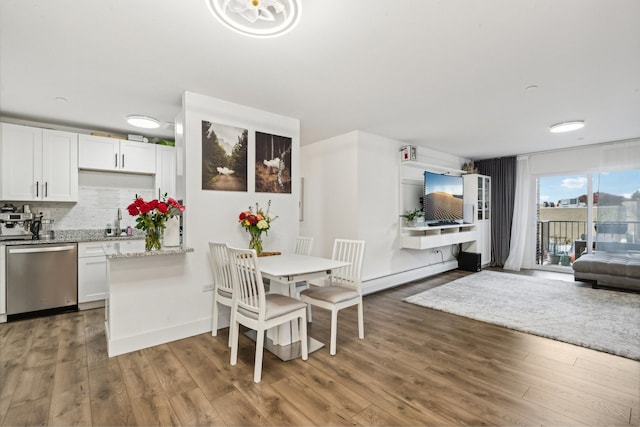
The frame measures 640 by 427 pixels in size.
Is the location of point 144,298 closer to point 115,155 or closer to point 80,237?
point 80,237

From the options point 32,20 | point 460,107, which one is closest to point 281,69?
point 32,20

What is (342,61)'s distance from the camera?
2377 millimetres

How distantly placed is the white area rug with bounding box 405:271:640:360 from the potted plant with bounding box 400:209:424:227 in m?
1.15

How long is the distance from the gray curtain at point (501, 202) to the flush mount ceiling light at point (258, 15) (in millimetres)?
6310

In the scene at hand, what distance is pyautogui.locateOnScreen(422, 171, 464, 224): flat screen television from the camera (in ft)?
17.2

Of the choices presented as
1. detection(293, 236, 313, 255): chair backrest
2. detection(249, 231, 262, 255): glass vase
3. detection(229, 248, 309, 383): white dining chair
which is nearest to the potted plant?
detection(293, 236, 313, 255): chair backrest

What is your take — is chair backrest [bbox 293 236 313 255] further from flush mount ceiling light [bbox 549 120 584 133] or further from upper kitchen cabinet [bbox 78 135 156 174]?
flush mount ceiling light [bbox 549 120 584 133]

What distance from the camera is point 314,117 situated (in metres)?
3.75

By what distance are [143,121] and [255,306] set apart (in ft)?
9.36

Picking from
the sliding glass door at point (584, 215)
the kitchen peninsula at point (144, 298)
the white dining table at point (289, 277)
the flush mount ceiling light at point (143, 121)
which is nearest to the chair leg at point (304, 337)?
the white dining table at point (289, 277)

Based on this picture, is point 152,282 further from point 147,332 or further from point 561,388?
point 561,388

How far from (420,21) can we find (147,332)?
3311 millimetres

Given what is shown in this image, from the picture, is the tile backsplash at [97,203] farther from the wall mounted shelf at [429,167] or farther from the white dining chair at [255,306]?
the wall mounted shelf at [429,167]

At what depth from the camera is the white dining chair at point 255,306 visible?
216 centimetres
